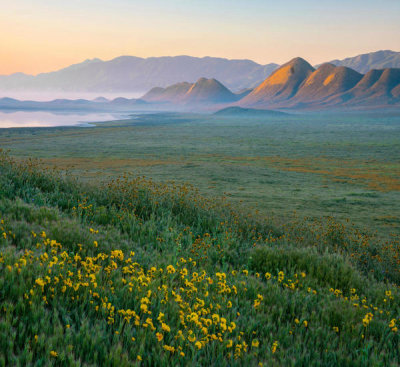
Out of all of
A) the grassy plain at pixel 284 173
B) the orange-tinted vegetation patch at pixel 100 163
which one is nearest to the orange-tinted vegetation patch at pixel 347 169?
the grassy plain at pixel 284 173

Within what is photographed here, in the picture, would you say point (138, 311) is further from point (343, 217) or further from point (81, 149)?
point (81, 149)

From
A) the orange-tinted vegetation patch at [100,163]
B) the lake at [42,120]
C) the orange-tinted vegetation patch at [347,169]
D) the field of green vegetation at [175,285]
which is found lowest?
the orange-tinted vegetation patch at [347,169]

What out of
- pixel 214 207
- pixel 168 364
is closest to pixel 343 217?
pixel 214 207

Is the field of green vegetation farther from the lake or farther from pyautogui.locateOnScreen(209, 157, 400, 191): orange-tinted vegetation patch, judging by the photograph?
the lake

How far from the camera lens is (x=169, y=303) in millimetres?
4051

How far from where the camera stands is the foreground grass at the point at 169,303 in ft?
10.6

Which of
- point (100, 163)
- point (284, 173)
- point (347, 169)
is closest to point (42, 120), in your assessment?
point (100, 163)

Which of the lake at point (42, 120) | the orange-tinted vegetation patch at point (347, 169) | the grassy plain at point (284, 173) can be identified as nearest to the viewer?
the grassy plain at point (284, 173)

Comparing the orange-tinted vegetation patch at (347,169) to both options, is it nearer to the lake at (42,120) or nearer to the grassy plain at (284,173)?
the grassy plain at (284,173)

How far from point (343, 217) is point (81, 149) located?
35073mm

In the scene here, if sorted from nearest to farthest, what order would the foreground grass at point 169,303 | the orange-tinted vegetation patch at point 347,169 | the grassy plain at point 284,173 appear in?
the foreground grass at point 169,303 < the grassy plain at point 284,173 < the orange-tinted vegetation patch at point 347,169

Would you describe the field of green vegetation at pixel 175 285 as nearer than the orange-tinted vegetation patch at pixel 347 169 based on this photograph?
Yes

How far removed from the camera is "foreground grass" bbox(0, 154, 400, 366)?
10.6ft

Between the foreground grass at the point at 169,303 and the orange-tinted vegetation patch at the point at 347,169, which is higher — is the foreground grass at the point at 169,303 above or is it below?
above
